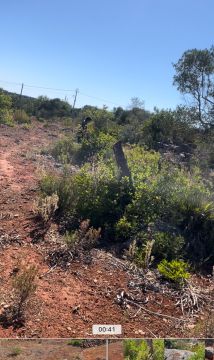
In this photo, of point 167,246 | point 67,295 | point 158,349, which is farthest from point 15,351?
point 167,246

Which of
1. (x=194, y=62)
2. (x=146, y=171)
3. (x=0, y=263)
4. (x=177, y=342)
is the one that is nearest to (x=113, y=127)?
(x=194, y=62)

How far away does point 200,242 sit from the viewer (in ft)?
Answer: 23.5

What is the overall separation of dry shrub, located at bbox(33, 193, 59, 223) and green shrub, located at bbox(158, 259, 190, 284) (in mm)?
1979

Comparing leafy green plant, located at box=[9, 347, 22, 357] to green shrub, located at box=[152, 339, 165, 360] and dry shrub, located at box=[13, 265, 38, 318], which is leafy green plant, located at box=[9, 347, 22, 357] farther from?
dry shrub, located at box=[13, 265, 38, 318]

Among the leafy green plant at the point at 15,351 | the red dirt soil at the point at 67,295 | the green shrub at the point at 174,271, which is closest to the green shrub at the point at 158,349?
the leafy green plant at the point at 15,351

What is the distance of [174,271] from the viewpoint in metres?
5.82

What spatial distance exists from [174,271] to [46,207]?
2.30 m

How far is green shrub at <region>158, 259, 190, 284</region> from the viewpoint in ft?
18.8

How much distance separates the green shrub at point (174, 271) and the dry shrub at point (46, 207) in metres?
1.98

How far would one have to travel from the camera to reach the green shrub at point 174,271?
573 centimetres

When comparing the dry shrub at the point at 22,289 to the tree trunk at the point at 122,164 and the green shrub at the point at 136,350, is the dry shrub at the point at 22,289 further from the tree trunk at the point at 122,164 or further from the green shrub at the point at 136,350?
the tree trunk at the point at 122,164

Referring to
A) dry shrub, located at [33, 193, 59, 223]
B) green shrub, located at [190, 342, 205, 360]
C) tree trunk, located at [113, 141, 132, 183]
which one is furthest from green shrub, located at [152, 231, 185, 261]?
green shrub, located at [190, 342, 205, 360]
